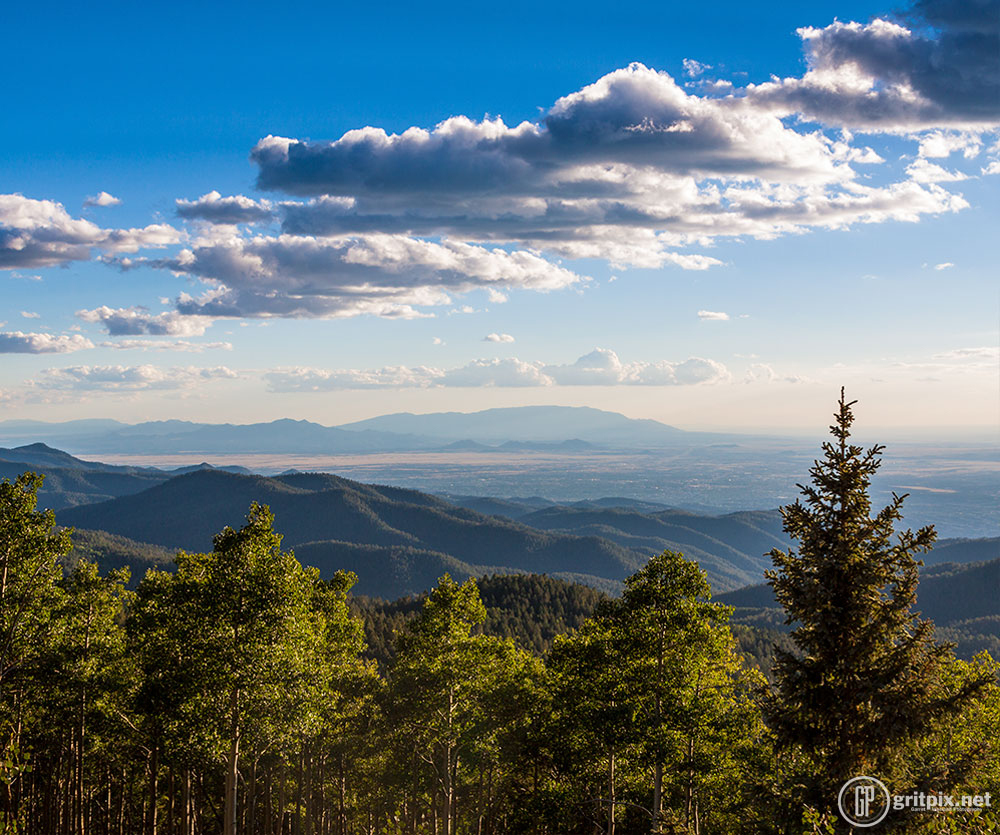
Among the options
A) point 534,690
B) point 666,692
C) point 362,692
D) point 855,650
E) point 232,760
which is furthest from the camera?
point 362,692

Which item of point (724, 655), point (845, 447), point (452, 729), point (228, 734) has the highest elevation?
point (845, 447)

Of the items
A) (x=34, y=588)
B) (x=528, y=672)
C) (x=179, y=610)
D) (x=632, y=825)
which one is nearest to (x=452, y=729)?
(x=528, y=672)

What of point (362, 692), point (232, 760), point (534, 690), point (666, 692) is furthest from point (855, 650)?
point (362, 692)

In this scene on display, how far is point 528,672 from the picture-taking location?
3469 centimetres

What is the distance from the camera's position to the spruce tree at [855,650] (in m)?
14.9

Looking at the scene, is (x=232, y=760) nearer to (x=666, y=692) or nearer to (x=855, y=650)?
(x=666, y=692)

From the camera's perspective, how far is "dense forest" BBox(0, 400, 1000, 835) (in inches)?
602

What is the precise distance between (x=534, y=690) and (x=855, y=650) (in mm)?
18977

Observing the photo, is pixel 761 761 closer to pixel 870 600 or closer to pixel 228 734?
pixel 870 600

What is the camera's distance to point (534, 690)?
3200 cm

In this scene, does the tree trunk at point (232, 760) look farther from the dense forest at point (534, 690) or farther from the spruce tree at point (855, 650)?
the spruce tree at point (855, 650)

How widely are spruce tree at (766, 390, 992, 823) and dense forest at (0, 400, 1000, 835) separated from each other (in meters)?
0.04

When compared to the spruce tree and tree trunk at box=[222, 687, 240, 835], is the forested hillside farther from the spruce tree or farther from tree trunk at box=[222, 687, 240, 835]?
the spruce tree

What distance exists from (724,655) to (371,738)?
23.1 metres
